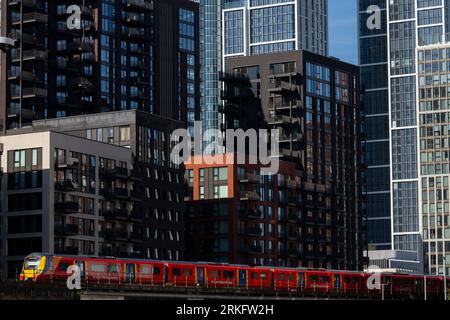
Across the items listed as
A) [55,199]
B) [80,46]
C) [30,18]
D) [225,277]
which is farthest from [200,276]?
[80,46]

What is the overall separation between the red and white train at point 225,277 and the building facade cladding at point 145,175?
30.4 meters

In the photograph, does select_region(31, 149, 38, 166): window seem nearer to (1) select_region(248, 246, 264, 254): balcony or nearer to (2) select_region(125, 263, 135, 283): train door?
(2) select_region(125, 263, 135, 283): train door

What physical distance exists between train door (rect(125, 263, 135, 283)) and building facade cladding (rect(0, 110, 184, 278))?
39.7 meters

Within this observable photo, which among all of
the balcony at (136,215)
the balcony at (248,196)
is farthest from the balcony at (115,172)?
the balcony at (248,196)

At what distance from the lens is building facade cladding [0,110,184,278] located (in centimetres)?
15150

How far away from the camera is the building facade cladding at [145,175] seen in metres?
152

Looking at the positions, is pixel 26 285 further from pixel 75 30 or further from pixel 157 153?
pixel 75 30

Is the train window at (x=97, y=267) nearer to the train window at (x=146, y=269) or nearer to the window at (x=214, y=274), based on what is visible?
the train window at (x=146, y=269)

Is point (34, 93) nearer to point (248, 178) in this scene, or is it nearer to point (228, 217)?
point (228, 217)

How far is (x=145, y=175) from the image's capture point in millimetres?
156625

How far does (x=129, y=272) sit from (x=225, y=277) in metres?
14.6

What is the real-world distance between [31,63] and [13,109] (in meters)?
8.87

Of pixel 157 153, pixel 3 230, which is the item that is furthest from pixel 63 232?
pixel 157 153
